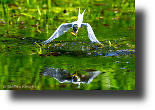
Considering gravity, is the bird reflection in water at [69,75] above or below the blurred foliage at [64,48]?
below

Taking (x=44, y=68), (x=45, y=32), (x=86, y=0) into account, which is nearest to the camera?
(x=44, y=68)

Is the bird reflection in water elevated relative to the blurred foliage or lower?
lower

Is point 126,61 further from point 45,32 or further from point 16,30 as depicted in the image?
point 16,30

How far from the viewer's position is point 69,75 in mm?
5387

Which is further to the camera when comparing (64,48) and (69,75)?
(64,48)

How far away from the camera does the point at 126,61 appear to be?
5.98m

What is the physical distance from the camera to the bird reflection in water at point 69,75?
17.1 ft

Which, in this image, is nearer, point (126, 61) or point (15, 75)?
point (15, 75)

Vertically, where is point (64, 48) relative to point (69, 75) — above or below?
above

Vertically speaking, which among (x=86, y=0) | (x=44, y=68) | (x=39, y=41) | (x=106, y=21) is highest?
(x=86, y=0)

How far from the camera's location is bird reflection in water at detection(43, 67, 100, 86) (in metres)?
5.21
